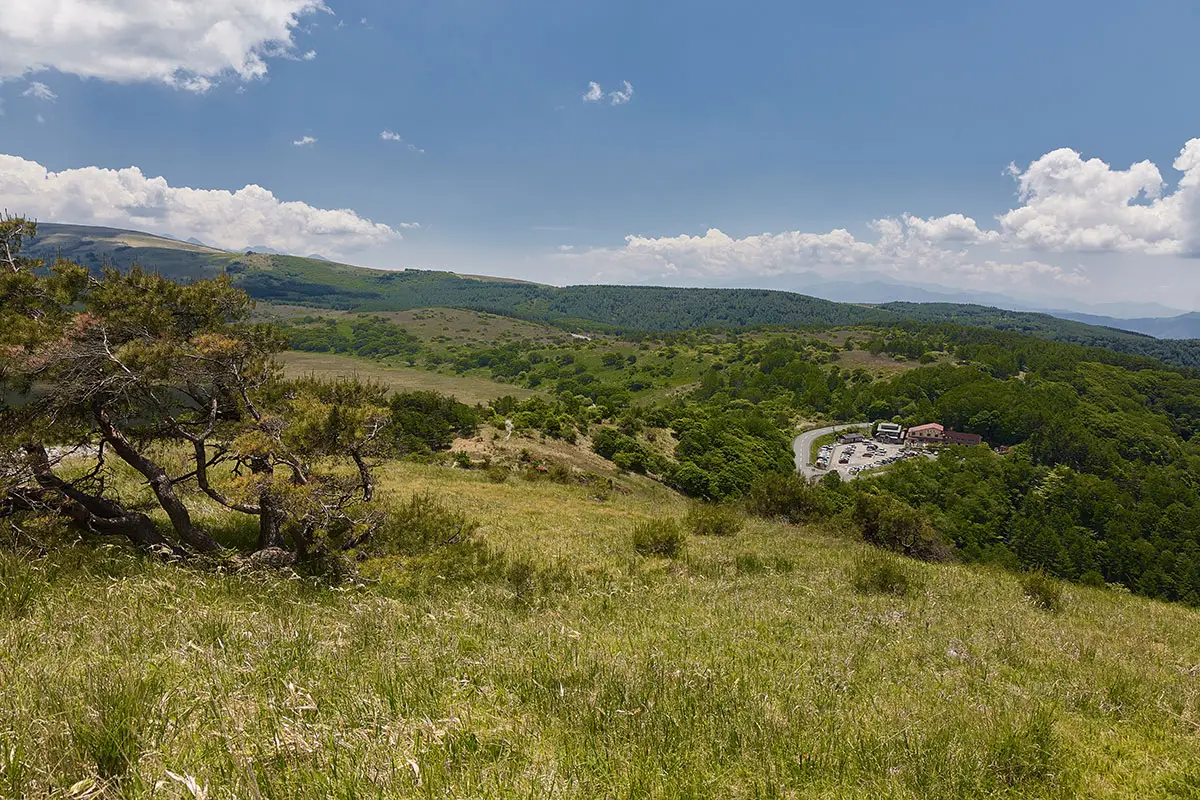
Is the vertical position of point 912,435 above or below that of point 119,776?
below

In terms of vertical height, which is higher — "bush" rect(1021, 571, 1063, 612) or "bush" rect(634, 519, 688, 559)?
"bush" rect(1021, 571, 1063, 612)

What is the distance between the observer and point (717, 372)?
17462cm

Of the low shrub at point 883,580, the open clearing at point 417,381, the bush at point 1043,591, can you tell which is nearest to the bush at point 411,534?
the low shrub at point 883,580

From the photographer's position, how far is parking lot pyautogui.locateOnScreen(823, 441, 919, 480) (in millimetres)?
108500

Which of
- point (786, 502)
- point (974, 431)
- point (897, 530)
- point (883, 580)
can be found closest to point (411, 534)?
point (883, 580)

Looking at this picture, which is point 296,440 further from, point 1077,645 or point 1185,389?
point 1185,389

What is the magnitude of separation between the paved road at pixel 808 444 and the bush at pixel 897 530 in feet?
261

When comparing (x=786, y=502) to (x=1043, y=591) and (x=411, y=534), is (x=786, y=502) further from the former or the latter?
(x=411, y=534)

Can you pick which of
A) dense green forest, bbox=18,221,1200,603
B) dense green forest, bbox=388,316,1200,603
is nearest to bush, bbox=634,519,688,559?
dense green forest, bbox=18,221,1200,603

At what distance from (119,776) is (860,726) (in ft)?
15.9

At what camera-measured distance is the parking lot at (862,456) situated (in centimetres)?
10850

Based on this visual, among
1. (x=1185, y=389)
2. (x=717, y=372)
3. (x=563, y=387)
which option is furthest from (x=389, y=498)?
(x=1185, y=389)

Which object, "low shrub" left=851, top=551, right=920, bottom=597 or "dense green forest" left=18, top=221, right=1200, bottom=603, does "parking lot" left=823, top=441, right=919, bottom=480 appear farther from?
"low shrub" left=851, top=551, right=920, bottom=597

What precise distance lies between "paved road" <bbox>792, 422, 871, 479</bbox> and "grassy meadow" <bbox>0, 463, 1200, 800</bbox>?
327 ft
